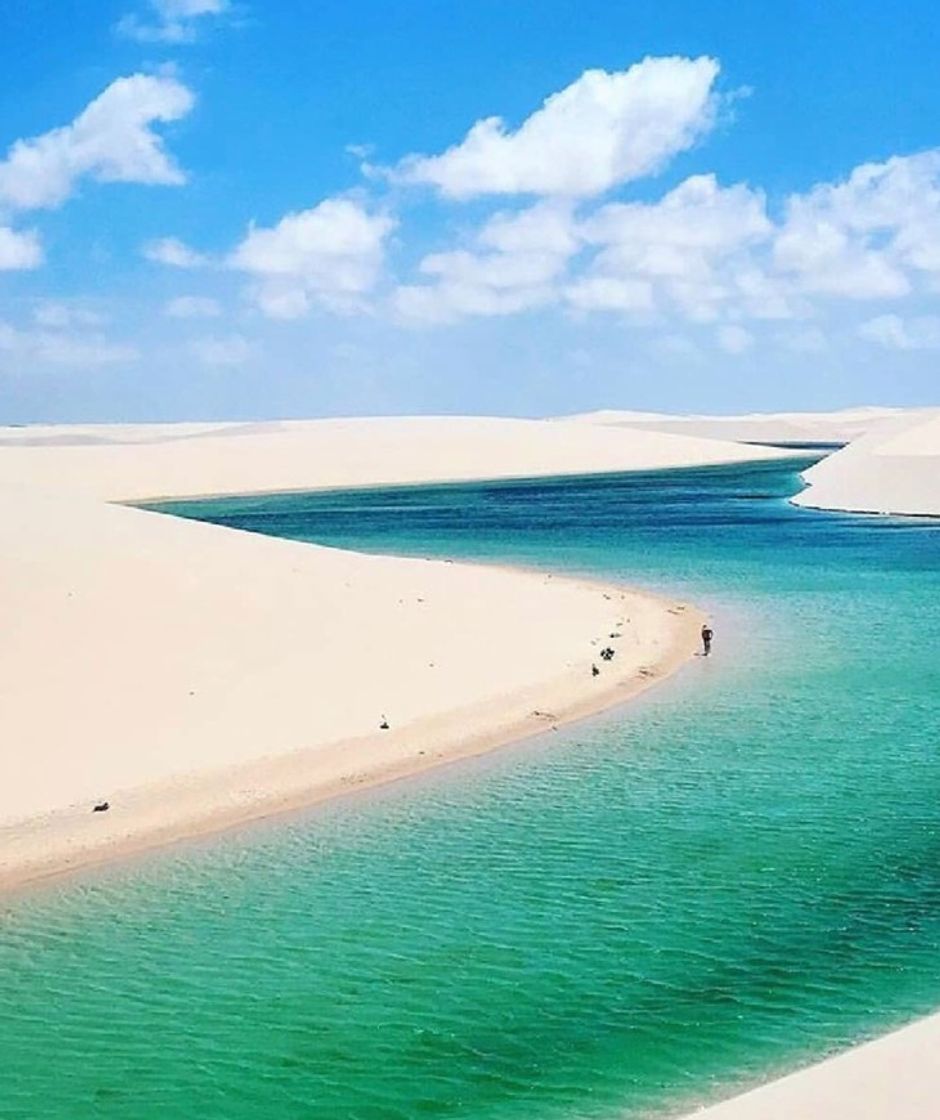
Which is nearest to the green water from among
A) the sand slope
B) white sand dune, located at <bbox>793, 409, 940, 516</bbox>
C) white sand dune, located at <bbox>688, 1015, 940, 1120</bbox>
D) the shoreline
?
the shoreline

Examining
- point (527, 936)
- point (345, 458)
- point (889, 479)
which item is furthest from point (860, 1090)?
point (345, 458)

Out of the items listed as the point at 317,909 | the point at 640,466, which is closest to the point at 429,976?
the point at 317,909

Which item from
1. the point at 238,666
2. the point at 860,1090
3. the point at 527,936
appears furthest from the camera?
the point at 238,666

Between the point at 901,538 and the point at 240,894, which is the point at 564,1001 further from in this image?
the point at 901,538

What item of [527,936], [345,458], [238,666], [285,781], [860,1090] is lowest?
[527,936]

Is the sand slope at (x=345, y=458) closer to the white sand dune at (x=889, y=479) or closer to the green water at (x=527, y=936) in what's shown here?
the white sand dune at (x=889, y=479)

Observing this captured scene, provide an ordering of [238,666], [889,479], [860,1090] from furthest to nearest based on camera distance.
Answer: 1. [889,479]
2. [238,666]
3. [860,1090]

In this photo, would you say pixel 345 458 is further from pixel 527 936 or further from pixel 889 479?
pixel 527 936
